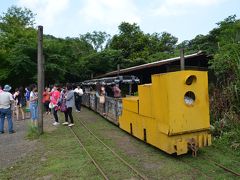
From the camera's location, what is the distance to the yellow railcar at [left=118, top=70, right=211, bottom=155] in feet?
26.8

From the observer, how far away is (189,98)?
8672 mm

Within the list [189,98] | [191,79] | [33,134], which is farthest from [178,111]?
[33,134]

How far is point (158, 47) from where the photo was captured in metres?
47.9

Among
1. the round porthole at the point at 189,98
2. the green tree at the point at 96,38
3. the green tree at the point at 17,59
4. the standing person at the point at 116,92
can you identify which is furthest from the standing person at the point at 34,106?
the green tree at the point at 96,38

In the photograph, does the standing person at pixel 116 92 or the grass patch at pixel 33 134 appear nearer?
the grass patch at pixel 33 134

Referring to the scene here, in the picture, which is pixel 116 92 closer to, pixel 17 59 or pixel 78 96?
pixel 78 96

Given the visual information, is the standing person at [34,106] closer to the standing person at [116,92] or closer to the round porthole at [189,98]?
the standing person at [116,92]

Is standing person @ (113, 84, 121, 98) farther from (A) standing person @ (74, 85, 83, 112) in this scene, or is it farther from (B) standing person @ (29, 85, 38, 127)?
(A) standing person @ (74, 85, 83, 112)

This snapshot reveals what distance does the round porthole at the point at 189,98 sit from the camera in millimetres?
8551

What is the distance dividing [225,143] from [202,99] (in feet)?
5.96

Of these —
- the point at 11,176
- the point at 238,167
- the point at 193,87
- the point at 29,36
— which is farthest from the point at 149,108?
the point at 29,36

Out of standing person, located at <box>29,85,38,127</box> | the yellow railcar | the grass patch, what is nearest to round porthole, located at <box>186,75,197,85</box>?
the yellow railcar

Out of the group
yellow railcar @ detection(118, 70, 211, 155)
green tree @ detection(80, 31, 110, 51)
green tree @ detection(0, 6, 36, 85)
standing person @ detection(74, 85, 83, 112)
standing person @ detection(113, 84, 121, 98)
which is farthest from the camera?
green tree @ detection(80, 31, 110, 51)

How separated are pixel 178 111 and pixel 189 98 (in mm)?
671
